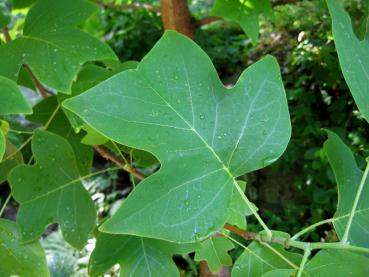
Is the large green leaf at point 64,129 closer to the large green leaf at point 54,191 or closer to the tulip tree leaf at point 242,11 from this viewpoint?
the large green leaf at point 54,191

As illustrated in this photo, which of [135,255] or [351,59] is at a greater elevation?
[351,59]

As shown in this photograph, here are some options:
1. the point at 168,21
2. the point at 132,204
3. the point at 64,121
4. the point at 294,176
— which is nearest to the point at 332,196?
the point at 294,176

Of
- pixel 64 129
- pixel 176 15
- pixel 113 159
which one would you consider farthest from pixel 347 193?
pixel 176 15

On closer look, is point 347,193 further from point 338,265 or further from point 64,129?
point 64,129

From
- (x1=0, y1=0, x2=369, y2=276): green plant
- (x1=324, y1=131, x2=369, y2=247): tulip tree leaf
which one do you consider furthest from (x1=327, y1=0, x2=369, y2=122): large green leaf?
(x1=324, y1=131, x2=369, y2=247): tulip tree leaf

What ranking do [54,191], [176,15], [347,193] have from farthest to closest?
1. [176,15]
2. [54,191]
3. [347,193]

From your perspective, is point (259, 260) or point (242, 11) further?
point (242, 11)

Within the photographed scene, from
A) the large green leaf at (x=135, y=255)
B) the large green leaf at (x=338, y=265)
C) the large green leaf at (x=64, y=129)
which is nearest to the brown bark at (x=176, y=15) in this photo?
the large green leaf at (x=64, y=129)
